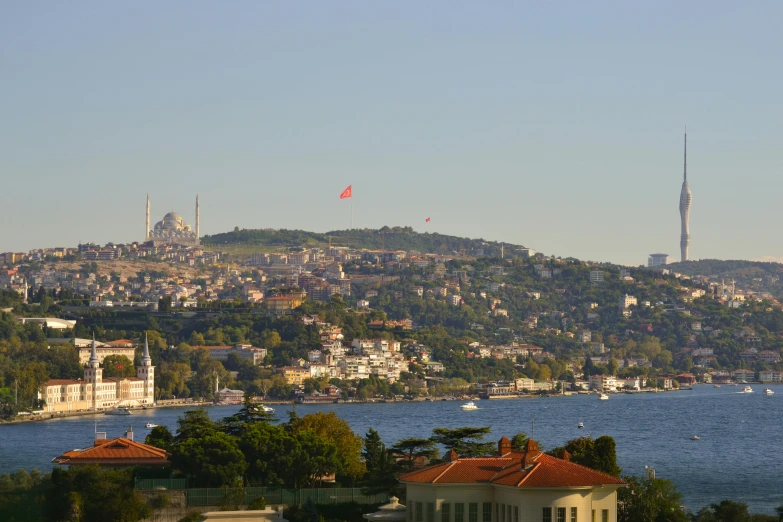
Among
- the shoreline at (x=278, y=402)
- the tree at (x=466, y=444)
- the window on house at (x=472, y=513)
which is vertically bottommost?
the shoreline at (x=278, y=402)

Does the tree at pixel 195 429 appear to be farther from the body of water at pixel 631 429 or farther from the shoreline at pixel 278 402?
the shoreline at pixel 278 402

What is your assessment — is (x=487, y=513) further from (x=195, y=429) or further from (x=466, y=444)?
(x=195, y=429)

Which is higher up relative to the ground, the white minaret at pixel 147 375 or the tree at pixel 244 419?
the tree at pixel 244 419

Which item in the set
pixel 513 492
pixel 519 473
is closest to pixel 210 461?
pixel 519 473

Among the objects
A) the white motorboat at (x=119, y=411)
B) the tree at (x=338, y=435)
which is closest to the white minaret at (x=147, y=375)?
the white motorboat at (x=119, y=411)

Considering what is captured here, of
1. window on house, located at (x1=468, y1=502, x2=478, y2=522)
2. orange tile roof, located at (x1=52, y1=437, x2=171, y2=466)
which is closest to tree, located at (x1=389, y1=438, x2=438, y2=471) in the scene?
orange tile roof, located at (x1=52, y1=437, x2=171, y2=466)

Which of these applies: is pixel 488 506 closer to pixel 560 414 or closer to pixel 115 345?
pixel 560 414

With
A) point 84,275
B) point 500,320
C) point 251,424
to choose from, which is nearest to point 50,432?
point 251,424

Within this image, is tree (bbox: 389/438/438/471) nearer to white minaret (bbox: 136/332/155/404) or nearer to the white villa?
the white villa
